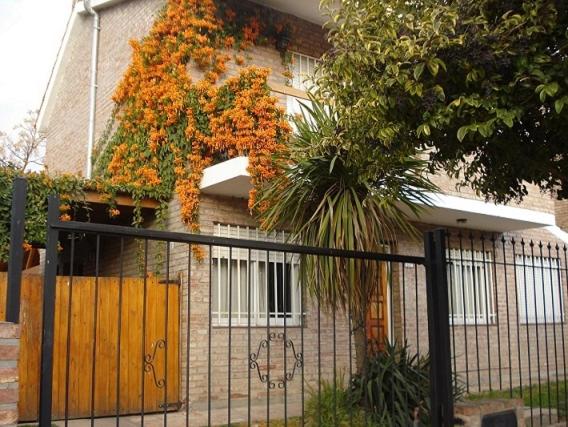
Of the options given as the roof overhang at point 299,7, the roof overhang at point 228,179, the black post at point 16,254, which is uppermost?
the roof overhang at point 299,7

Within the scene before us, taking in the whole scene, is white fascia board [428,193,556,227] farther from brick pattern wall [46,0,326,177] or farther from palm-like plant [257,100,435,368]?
brick pattern wall [46,0,326,177]

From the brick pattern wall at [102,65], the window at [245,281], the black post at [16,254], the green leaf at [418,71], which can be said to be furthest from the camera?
the brick pattern wall at [102,65]

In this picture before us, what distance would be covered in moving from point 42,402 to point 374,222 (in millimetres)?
4921

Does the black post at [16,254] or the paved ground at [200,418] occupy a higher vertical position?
the black post at [16,254]

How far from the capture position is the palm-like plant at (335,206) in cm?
736

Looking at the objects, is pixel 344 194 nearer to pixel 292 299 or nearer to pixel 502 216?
pixel 292 299

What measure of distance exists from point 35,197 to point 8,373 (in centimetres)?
613

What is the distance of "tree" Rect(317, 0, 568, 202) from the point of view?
4.32m

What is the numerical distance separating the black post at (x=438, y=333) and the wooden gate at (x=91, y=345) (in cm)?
348

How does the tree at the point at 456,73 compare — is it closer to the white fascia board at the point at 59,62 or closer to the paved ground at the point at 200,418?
the paved ground at the point at 200,418

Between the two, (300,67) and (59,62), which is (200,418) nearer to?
(300,67)

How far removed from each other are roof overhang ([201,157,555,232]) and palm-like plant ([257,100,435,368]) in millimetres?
963

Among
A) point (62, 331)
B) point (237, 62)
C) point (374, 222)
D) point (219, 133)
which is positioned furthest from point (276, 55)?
point (62, 331)

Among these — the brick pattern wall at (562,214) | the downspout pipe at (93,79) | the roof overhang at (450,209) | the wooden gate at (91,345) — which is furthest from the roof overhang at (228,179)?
the brick pattern wall at (562,214)
